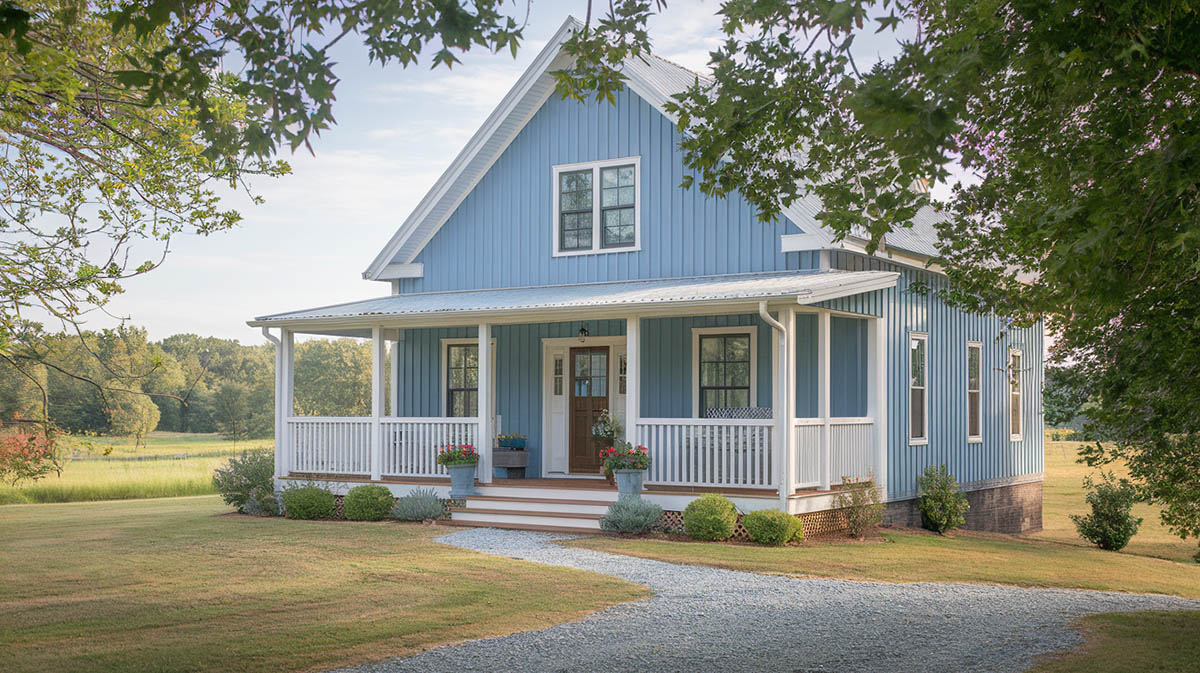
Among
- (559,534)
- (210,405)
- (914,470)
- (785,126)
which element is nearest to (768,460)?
(559,534)

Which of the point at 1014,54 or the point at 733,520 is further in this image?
the point at 733,520

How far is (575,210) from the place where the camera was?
18.7 meters

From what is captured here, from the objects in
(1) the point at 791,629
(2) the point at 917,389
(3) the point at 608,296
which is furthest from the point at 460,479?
(1) the point at 791,629

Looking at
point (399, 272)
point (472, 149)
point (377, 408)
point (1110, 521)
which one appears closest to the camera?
point (377, 408)

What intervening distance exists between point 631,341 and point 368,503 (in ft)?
16.1

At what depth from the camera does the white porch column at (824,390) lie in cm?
1533

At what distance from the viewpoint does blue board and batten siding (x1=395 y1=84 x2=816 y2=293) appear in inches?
677

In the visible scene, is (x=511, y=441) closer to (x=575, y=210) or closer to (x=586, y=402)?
(x=586, y=402)

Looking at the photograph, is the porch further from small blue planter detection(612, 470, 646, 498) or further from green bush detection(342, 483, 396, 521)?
green bush detection(342, 483, 396, 521)

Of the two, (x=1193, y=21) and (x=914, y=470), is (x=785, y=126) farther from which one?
(x=914, y=470)

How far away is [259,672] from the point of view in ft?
24.8

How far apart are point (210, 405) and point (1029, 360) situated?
166 feet

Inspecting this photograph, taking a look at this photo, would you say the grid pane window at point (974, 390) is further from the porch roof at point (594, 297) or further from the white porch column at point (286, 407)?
the white porch column at point (286, 407)

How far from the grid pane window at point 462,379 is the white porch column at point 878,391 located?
6.94m
